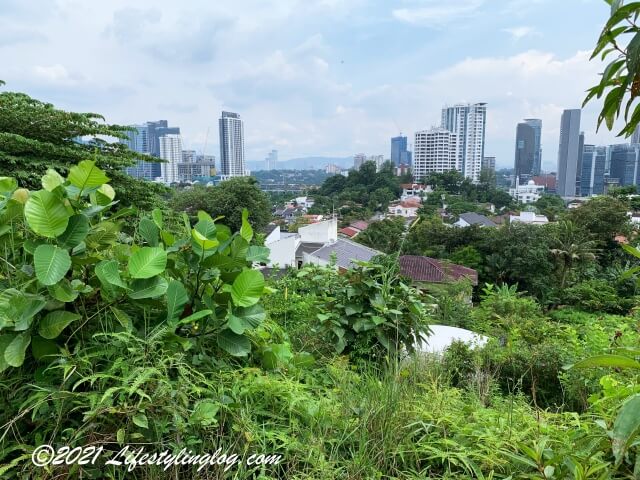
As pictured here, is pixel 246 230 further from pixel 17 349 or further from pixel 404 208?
pixel 404 208

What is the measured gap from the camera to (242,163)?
47.6 meters

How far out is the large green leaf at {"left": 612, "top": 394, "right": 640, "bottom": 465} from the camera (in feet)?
2.09

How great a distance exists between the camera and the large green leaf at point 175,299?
1.00m

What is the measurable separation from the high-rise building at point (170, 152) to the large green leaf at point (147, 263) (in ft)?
130

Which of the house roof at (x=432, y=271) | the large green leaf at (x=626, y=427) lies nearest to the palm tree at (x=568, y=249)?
the house roof at (x=432, y=271)

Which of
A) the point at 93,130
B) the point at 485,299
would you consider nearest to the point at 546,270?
the point at 485,299

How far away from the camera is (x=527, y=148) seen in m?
76.2

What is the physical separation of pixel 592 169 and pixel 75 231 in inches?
2159

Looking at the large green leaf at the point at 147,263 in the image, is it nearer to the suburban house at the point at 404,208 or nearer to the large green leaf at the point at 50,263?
Answer: the large green leaf at the point at 50,263

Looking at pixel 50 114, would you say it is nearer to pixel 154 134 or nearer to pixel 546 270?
pixel 546 270

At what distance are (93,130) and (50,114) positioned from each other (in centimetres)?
57

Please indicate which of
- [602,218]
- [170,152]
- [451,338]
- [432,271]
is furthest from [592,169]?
[451,338]

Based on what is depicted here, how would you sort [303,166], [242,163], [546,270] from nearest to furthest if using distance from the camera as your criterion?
[546,270]
[242,163]
[303,166]

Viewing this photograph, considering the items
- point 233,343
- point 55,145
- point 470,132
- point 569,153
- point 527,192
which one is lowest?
point 527,192
